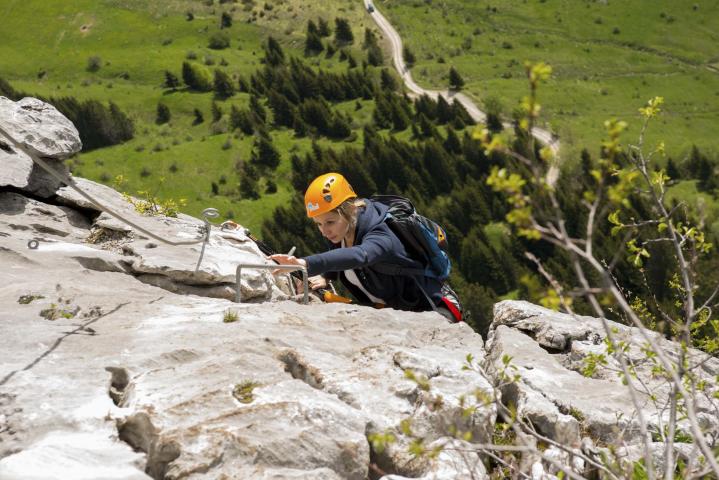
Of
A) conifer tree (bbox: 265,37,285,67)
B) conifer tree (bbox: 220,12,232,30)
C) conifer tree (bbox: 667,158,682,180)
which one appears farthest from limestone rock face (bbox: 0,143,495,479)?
conifer tree (bbox: 220,12,232,30)

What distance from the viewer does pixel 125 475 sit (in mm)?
5340

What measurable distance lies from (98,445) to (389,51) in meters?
156

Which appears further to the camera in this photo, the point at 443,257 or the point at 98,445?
the point at 443,257

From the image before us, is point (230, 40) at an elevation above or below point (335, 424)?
below

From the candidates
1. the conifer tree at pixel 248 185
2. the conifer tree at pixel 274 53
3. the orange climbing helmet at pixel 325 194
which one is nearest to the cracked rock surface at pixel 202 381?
the orange climbing helmet at pixel 325 194

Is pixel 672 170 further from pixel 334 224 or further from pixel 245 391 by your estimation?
pixel 245 391

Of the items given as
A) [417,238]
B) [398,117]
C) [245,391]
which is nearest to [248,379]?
[245,391]

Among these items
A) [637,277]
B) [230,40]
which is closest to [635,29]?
[230,40]

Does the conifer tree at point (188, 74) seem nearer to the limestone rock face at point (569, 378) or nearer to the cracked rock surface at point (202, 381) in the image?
the cracked rock surface at point (202, 381)

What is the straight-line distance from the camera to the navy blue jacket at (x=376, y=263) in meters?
8.45

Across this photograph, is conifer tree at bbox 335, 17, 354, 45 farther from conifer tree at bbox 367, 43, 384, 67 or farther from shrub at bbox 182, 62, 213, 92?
shrub at bbox 182, 62, 213, 92

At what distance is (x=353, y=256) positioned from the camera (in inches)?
333

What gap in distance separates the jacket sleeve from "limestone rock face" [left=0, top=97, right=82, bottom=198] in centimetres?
610

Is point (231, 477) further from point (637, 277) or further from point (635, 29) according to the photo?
point (635, 29)
